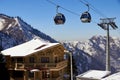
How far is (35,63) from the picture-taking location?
2499 inches

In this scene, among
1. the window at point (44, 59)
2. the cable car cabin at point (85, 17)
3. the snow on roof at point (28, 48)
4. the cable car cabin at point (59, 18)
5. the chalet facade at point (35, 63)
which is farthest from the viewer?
the snow on roof at point (28, 48)

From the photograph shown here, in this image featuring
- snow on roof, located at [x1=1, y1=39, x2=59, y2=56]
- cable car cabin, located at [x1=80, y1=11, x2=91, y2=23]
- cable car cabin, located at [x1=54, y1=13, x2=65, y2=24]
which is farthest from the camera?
snow on roof, located at [x1=1, y1=39, x2=59, y2=56]

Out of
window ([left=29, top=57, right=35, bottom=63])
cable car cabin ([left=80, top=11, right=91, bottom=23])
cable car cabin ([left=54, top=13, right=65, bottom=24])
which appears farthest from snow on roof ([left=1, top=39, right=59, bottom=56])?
cable car cabin ([left=54, top=13, right=65, bottom=24])

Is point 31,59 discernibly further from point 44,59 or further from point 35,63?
point 44,59

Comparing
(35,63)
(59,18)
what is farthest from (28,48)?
(59,18)

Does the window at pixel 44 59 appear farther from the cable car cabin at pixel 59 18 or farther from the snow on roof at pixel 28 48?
the cable car cabin at pixel 59 18

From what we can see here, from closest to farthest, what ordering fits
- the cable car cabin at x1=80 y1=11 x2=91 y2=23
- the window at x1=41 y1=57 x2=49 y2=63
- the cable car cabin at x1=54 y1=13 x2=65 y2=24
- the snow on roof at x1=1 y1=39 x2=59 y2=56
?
the cable car cabin at x1=54 y1=13 x2=65 y2=24, the cable car cabin at x1=80 y1=11 x2=91 y2=23, the window at x1=41 y1=57 x2=49 y2=63, the snow on roof at x1=1 y1=39 x2=59 y2=56

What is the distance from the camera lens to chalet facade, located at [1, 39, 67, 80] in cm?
6316

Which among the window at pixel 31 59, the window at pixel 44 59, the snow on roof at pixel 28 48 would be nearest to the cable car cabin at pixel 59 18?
the snow on roof at pixel 28 48

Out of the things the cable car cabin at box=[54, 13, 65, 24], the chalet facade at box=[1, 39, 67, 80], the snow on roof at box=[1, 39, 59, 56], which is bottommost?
the chalet facade at box=[1, 39, 67, 80]

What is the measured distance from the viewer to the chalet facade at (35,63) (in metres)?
63.2

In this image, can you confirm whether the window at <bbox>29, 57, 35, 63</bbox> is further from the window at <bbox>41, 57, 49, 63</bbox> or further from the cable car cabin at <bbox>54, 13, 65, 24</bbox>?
the cable car cabin at <bbox>54, 13, 65, 24</bbox>

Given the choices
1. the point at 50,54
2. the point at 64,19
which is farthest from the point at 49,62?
the point at 64,19

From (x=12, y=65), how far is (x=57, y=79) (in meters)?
9.48
